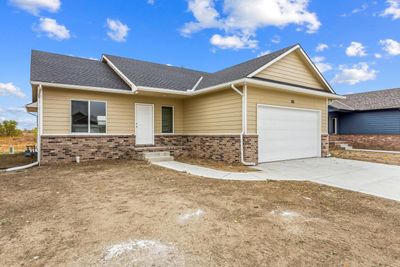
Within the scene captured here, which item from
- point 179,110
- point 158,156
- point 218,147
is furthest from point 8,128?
point 218,147

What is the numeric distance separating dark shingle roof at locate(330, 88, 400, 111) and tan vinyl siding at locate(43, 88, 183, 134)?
49.5 feet

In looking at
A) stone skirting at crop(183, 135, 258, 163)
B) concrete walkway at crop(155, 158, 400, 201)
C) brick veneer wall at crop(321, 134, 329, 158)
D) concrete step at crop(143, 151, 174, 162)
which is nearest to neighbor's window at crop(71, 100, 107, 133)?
concrete step at crop(143, 151, 174, 162)

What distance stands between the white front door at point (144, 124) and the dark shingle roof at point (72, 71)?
4.10ft

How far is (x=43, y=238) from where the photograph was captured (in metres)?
3.07

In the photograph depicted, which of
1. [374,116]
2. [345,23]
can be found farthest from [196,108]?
[374,116]

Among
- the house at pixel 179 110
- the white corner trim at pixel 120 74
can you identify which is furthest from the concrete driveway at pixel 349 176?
the white corner trim at pixel 120 74

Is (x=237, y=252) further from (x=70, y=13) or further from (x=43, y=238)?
(x=70, y=13)

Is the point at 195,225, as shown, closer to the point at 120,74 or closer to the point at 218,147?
the point at 218,147

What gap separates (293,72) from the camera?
36.6 feet

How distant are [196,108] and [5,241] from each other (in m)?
9.39

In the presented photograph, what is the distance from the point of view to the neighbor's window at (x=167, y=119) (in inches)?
479

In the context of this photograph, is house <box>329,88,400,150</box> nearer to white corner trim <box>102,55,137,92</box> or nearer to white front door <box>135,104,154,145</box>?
white front door <box>135,104,154,145</box>

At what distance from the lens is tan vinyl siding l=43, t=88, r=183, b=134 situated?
9266 millimetres

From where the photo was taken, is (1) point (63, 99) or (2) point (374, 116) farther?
(2) point (374, 116)
